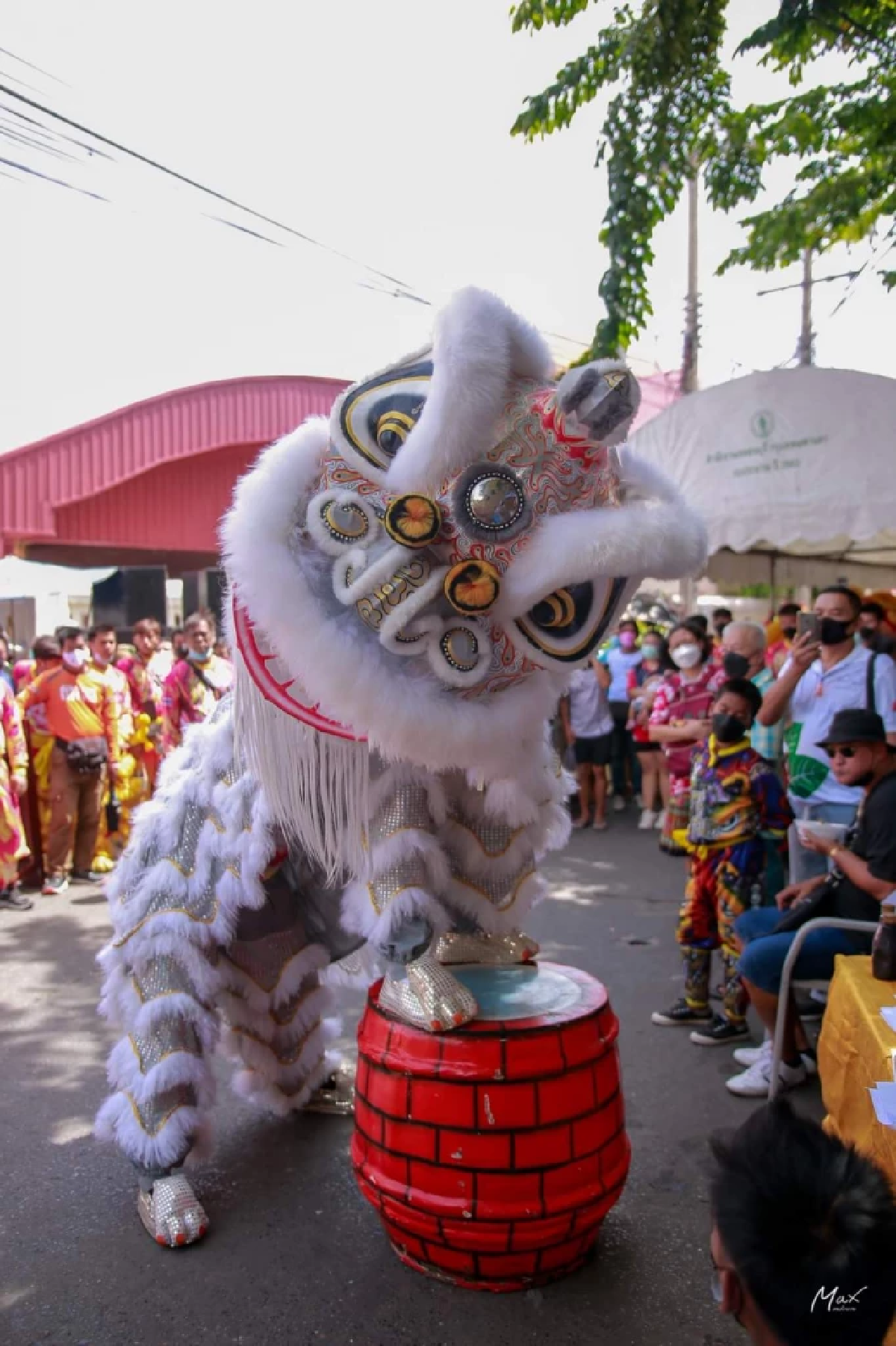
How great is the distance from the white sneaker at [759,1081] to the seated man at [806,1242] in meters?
2.31

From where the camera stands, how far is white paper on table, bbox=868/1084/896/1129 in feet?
5.41

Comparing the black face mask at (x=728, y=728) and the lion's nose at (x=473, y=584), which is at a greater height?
the lion's nose at (x=473, y=584)

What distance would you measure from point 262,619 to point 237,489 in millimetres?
311

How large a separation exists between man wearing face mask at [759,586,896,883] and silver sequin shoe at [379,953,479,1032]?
262cm

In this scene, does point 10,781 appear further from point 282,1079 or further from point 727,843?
point 727,843

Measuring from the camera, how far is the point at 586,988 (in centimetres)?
237

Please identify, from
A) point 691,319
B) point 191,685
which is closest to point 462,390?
point 191,685

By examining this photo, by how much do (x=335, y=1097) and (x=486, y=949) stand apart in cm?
118

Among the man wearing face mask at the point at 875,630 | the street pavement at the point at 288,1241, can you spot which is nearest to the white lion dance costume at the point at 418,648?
the street pavement at the point at 288,1241

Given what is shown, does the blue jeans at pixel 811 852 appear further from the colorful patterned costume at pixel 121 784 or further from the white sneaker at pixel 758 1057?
the colorful patterned costume at pixel 121 784

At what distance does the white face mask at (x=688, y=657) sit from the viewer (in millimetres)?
6320

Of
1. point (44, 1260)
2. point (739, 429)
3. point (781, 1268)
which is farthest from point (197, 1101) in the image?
point (739, 429)

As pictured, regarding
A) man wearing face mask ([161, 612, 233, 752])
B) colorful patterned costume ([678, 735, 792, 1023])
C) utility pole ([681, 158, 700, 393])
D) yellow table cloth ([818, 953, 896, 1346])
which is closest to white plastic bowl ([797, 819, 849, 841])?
colorful patterned costume ([678, 735, 792, 1023])

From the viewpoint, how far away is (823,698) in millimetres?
4473
